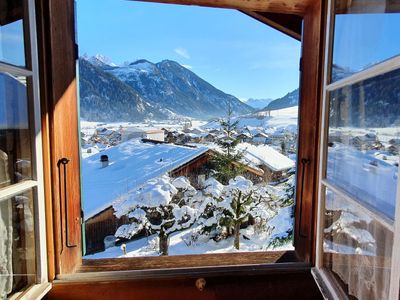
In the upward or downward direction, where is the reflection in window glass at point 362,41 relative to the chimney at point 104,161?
upward

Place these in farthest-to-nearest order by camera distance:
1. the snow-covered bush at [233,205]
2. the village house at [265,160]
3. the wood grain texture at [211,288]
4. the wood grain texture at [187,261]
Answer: the snow-covered bush at [233,205]
the village house at [265,160]
the wood grain texture at [187,261]
the wood grain texture at [211,288]

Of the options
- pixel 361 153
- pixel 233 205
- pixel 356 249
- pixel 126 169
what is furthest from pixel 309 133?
pixel 126 169

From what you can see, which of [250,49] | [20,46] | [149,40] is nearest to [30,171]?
[20,46]

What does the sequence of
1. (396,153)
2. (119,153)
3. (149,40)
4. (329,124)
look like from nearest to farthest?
(396,153)
(329,124)
(119,153)
(149,40)

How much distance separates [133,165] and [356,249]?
2.90m

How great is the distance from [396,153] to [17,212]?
1189mm

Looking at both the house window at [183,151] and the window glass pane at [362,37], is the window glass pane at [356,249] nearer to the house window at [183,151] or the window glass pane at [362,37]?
the window glass pane at [362,37]

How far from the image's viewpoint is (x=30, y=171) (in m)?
0.95

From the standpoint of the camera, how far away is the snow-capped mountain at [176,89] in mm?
3283

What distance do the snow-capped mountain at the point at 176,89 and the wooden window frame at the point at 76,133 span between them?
201 centimetres

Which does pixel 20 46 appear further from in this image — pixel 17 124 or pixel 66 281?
pixel 66 281

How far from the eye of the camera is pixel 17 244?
0.89 metres

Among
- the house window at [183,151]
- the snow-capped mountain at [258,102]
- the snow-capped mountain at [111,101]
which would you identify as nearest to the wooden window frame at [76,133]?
the snow-capped mountain at [111,101]

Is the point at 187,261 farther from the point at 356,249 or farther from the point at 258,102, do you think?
the point at 258,102
